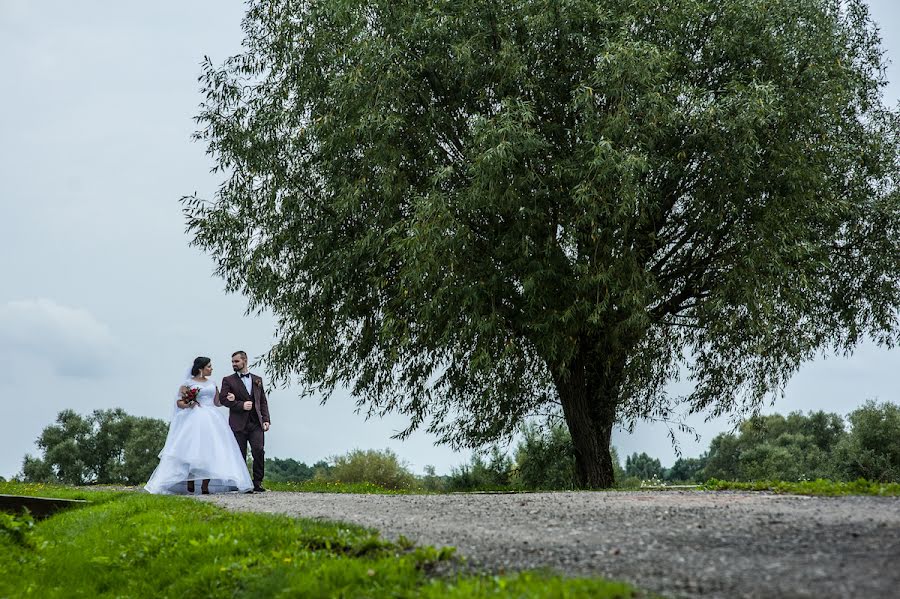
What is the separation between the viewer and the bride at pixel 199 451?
1553cm

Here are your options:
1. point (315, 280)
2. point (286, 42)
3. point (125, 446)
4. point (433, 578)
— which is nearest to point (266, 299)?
point (315, 280)

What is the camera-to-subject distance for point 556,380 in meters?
18.2

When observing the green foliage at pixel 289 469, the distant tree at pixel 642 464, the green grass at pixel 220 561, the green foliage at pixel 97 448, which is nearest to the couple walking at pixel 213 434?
the green grass at pixel 220 561

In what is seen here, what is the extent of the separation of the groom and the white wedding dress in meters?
0.26

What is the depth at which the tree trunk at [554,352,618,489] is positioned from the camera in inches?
719

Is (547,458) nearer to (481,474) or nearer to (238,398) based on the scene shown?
(481,474)

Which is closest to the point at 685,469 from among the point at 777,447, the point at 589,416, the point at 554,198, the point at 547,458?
the point at 777,447

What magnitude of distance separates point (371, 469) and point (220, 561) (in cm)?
2125

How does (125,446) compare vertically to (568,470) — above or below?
above

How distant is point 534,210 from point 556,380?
A: 4.42m

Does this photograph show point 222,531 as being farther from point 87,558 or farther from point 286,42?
point 286,42

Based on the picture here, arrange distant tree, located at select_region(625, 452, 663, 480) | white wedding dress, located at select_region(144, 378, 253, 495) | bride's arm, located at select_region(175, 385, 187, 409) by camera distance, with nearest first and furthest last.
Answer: white wedding dress, located at select_region(144, 378, 253, 495) < bride's arm, located at select_region(175, 385, 187, 409) < distant tree, located at select_region(625, 452, 663, 480)

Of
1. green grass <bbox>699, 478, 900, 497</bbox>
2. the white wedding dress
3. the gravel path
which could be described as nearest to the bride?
the white wedding dress

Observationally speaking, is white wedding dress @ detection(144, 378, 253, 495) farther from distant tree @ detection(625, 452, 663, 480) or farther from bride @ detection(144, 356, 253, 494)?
distant tree @ detection(625, 452, 663, 480)
